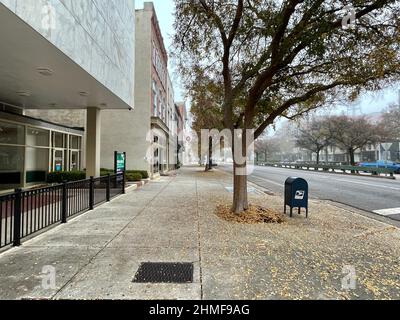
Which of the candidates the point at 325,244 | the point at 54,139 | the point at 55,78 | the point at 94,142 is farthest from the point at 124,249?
the point at 54,139

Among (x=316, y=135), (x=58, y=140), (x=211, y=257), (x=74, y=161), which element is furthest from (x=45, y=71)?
(x=316, y=135)

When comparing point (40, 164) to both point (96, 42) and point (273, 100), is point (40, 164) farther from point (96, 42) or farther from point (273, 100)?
point (273, 100)

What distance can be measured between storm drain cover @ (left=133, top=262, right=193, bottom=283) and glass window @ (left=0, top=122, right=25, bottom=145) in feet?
37.6

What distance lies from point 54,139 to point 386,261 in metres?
17.3

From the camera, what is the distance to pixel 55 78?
9.11 meters

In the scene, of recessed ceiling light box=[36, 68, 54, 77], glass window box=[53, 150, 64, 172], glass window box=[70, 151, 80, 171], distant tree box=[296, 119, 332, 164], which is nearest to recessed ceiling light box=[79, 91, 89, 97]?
recessed ceiling light box=[36, 68, 54, 77]

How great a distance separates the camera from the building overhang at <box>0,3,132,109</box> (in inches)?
231

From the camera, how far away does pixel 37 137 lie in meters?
15.1

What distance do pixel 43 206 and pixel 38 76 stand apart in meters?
4.54

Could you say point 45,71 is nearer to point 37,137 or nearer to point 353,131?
point 37,137

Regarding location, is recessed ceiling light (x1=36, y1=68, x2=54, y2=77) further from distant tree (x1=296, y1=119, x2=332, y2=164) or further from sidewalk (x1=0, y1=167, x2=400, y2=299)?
distant tree (x1=296, y1=119, x2=332, y2=164)

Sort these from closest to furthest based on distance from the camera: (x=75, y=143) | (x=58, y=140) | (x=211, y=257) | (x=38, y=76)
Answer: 1. (x=211, y=257)
2. (x=38, y=76)
3. (x=58, y=140)
4. (x=75, y=143)

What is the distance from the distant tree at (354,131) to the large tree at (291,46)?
104ft

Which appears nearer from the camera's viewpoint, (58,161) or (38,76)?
(38,76)
